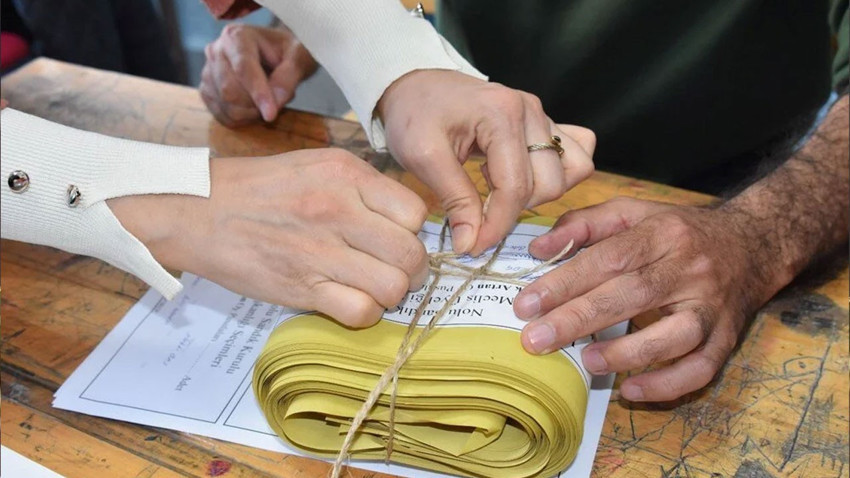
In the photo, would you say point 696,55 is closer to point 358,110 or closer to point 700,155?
point 700,155

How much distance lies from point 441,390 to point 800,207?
54cm

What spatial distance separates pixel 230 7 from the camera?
1050mm

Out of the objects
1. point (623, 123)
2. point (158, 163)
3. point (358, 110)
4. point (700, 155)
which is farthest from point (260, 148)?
point (700, 155)

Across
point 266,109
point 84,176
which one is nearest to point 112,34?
point 266,109

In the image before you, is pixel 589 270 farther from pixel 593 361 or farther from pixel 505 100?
pixel 505 100

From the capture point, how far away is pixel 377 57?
2.94 feet

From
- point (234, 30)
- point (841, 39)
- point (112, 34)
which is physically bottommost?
point (112, 34)

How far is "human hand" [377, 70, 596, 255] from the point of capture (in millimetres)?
754

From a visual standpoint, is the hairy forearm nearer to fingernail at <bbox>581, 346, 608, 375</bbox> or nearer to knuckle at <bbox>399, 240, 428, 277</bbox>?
fingernail at <bbox>581, 346, 608, 375</bbox>

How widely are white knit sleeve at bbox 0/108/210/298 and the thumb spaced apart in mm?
470

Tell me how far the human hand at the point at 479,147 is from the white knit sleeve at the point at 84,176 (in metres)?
0.21

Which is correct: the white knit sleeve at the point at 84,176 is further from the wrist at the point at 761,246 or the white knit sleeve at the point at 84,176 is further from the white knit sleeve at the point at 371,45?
the wrist at the point at 761,246

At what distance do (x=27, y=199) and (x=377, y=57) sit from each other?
0.40 meters

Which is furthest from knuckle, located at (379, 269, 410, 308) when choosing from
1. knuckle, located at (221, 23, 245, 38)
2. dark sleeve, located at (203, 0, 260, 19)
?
knuckle, located at (221, 23, 245, 38)
